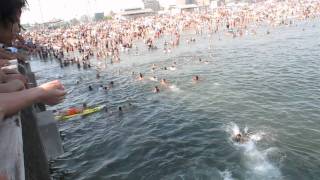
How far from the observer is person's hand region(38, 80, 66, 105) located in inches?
133

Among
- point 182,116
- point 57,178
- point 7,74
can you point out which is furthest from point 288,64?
point 7,74

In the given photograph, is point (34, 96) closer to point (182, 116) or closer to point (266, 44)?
point (182, 116)

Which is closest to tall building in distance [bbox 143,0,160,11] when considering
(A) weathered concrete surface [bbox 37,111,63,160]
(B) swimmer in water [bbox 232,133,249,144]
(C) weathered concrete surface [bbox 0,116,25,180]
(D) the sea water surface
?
(D) the sea water surface

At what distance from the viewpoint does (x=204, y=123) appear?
21328 millimetres

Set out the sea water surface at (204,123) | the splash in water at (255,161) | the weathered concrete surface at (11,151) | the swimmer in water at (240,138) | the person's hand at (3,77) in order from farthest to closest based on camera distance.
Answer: the swimmer in water at (240,138) → the sea water surface at (204,123) → the splash in water at (255,161) → the person's hand at (3,77) → the weathered concrete surface at (11,151)

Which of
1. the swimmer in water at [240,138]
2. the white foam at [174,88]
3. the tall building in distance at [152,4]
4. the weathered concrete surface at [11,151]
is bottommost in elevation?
Answer: the white foam at [174,88]

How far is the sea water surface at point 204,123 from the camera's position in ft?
51.5

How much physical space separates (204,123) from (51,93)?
18.3m

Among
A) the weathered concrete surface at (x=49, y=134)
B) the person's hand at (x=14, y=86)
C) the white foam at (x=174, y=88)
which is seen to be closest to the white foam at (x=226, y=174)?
the weathered concrete surface at (x=49, y=134)

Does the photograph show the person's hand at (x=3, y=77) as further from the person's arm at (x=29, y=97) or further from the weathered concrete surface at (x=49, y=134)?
the weathered concrete surface at (x=49, y=134)

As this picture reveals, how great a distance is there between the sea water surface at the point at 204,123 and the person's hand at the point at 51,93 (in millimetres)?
11909

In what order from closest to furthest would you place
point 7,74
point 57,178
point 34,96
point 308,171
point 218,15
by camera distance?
point 34,96, point 7,74, point 308,171, point 57,178, point 218,15

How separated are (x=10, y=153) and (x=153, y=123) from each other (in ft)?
65.6

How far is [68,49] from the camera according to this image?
213ft
